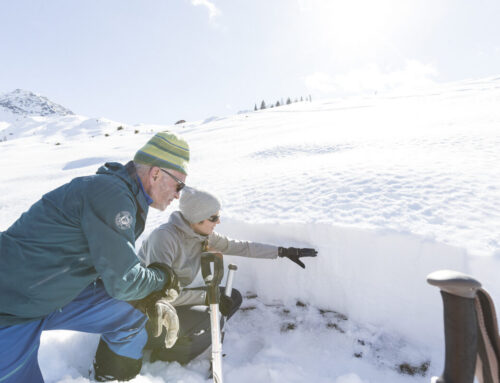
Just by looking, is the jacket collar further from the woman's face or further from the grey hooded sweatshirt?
the woman's face

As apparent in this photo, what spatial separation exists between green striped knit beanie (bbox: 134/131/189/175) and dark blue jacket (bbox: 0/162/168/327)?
0.88 ft

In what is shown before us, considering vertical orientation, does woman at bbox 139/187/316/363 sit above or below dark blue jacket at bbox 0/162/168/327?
below

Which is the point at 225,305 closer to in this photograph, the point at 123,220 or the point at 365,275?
the point at 365,275

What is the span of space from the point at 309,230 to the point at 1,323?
2078mm

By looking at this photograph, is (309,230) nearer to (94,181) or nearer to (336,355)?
(336,355)

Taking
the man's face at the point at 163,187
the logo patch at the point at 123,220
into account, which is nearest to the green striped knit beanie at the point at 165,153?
the man's face at the point at 163,187

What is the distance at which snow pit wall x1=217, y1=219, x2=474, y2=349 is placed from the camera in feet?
6.59

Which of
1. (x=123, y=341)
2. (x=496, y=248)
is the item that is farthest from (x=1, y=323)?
(x=496, y=248)

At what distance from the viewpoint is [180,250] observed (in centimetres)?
227

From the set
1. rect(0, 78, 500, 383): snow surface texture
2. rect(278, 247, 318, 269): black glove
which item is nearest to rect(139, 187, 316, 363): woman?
rect(278, 247, 318, 269): black glove

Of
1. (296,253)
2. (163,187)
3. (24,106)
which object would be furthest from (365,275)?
(24,106)

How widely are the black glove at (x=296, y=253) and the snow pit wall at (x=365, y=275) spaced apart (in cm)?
8

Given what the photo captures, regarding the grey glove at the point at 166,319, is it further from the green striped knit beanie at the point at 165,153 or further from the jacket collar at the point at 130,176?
the green striped knit beanie at the point at 165,153

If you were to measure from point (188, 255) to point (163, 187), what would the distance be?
865 mm
